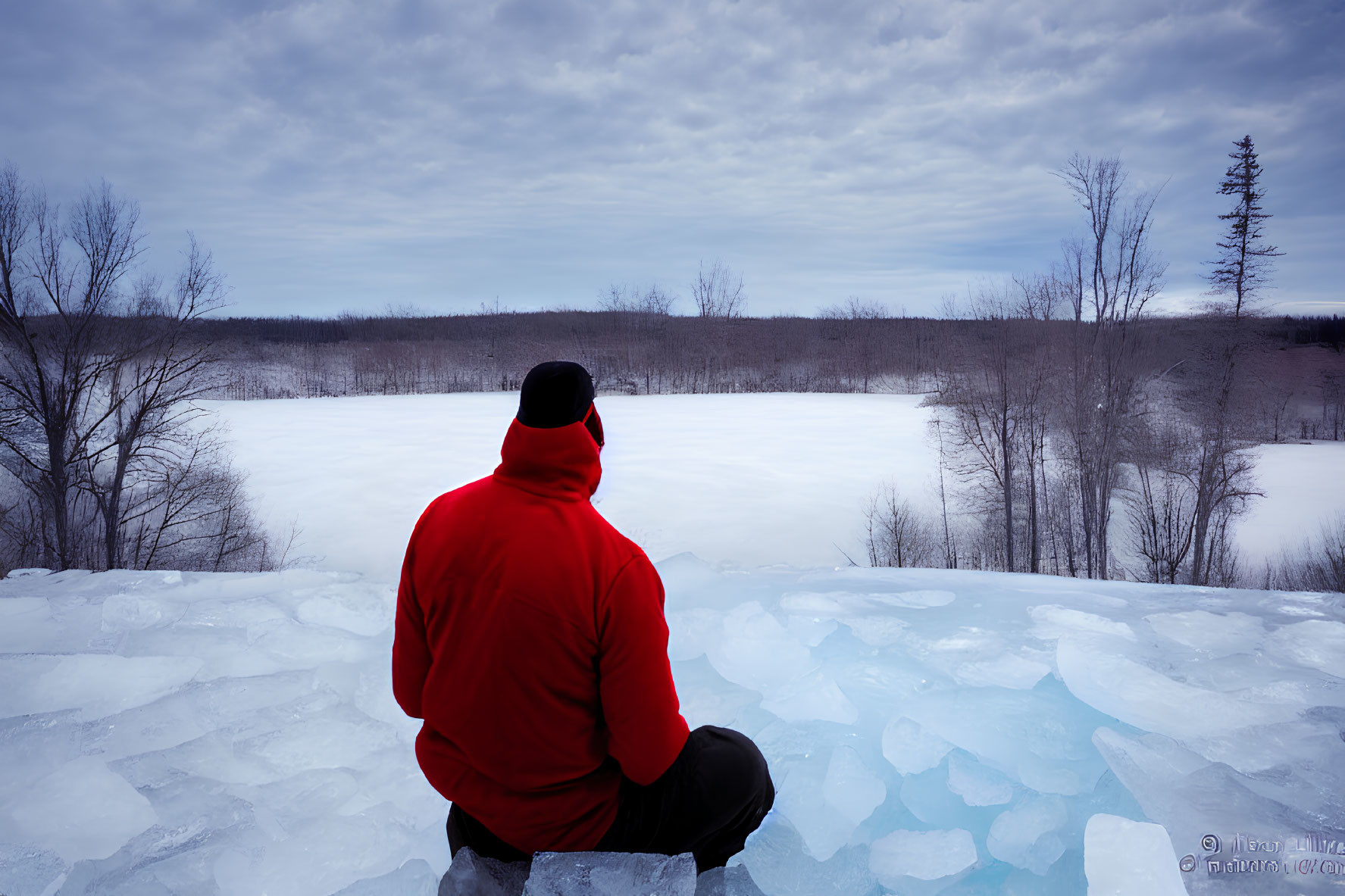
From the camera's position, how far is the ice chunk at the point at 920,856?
1.77 m

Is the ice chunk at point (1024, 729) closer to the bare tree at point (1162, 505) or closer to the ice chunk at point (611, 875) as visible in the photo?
the ice chunk at point (611, 875)

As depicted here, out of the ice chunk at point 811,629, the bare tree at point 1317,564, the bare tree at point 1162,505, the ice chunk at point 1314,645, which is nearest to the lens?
the ice chunk at point 1314,645

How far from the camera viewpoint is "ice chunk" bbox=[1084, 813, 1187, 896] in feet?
5.04

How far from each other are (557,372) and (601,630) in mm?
447

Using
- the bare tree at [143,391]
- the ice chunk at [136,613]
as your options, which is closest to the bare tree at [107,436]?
the bare tree at [143,391]

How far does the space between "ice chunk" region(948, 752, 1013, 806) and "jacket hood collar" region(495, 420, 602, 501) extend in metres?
1.66

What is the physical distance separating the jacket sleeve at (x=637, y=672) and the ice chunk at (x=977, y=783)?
1304 millimetres

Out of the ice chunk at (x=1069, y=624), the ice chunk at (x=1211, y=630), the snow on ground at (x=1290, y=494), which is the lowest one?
the snow on ground at (x=1290, y=494)

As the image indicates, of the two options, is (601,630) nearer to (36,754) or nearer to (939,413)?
(36,754)

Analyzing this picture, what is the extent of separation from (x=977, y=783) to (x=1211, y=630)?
1889 millimetres

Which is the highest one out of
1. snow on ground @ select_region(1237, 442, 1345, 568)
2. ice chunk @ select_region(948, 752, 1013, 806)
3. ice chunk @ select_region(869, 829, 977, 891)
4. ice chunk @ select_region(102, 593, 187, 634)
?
ice chunk @ select_region(102, 593, 187, 634)

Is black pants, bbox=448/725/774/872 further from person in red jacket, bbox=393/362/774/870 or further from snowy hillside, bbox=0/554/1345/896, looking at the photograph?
snowy hillside, bbox=0/554/1345/896

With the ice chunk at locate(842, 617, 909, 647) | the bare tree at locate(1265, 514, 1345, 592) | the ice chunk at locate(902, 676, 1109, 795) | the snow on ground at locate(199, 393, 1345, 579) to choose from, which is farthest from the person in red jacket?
the bare tree at locate(1265, 514, 1345, 592)

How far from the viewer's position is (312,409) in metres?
23.4
